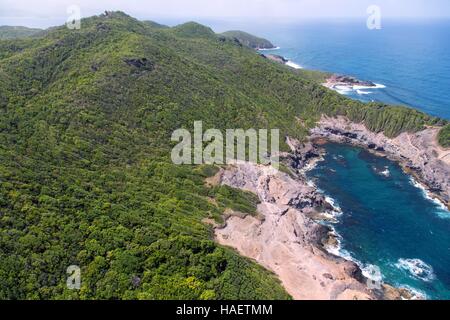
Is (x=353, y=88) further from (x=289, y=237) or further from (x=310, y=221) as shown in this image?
(x=289, y=237)

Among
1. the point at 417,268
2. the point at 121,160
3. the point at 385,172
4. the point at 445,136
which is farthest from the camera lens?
the point at 445,136

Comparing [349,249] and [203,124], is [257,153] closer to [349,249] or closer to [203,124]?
[203,124]

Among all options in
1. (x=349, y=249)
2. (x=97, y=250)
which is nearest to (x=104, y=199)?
(x=97, y=250)

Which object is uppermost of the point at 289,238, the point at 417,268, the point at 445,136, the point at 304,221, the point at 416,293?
the point at 445,136

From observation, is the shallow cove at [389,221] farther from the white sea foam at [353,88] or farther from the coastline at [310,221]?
the white sea foam at [353,88]

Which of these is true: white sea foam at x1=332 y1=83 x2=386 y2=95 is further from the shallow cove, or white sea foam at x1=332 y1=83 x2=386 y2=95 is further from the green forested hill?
the shallow cove

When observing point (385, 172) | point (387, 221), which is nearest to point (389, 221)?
point (387, 221)
